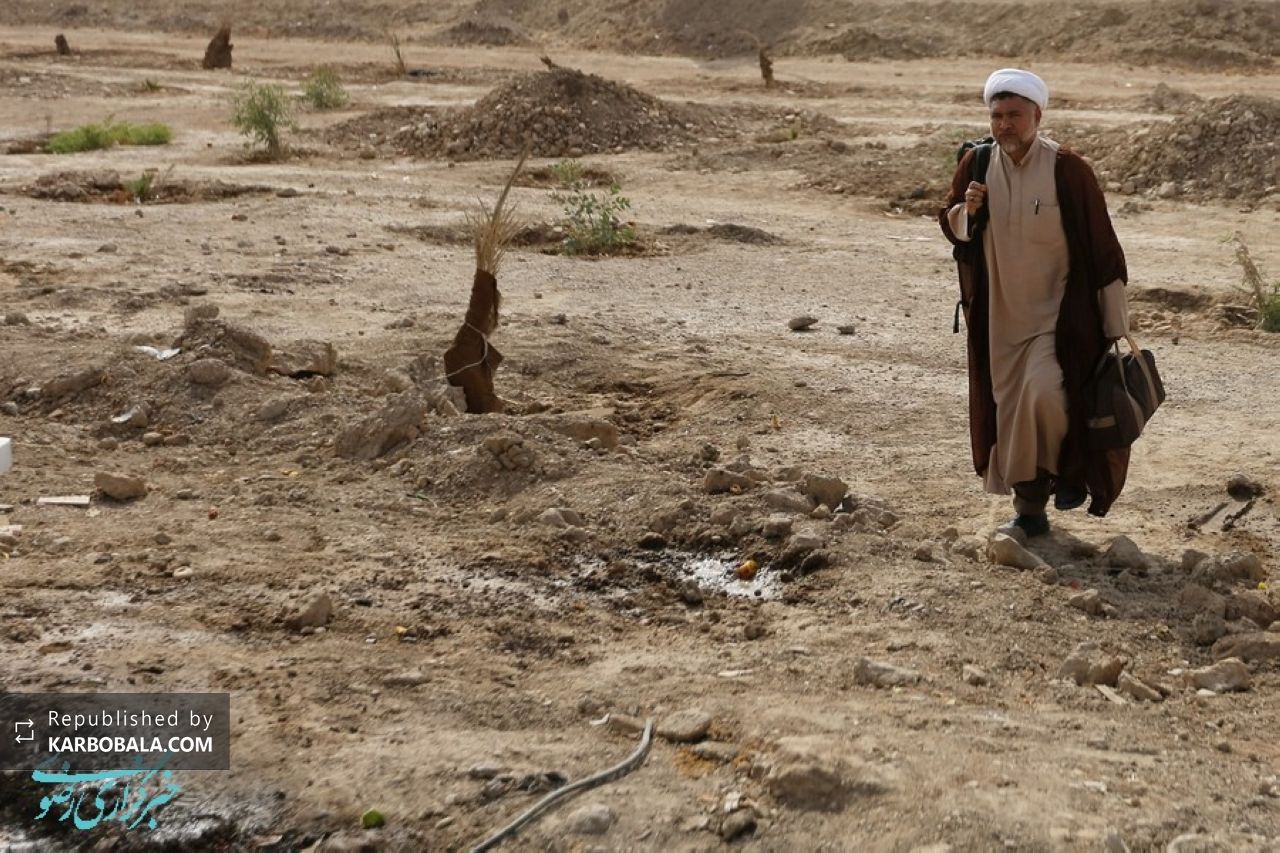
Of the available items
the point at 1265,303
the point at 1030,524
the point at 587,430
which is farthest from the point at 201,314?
the point at 1265,303

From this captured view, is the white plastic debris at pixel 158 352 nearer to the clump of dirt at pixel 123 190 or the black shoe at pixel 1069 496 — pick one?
the black shoe at pixel 1069 496

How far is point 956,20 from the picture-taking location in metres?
21.6

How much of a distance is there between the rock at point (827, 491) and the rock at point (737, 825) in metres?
1.95

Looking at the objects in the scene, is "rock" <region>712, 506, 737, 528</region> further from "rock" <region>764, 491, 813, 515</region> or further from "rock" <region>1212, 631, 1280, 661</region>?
"rock" <region>1212, 631, 1280, 661</region>

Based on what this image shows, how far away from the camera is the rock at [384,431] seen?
5.65m

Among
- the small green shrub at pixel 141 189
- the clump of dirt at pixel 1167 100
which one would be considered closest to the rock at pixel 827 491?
the small green shrub at pixel 141 189

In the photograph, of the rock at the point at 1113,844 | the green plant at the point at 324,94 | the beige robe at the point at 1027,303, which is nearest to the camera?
the rock at the point at 1113,844

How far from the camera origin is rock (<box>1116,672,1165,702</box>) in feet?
12.5

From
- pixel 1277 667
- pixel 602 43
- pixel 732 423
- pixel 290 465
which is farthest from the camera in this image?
pixel 602 43

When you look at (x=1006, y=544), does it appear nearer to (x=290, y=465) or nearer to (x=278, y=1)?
(x=290, y=465)

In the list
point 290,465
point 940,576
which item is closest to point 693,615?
point 940,576

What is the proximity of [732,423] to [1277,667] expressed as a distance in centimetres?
262

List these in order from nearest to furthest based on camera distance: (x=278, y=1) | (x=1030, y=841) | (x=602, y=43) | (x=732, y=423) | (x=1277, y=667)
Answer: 1. (x=1030, y=841)
2. (x=1277, y=667)
3. (x=732, y=423)
4. (x=602, y=43)
5. (x=278, y=1)

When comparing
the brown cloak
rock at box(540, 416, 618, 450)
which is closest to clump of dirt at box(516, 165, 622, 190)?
rock at box(540, 416, 618, 450)
